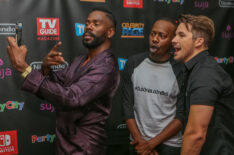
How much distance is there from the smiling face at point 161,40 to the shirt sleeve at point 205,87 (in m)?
0.65

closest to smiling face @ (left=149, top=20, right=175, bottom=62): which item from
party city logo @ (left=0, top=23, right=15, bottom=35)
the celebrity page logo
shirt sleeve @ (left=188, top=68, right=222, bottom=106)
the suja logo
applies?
shirt sleeve @ (left=188, top=68, right=222, bottom=106)

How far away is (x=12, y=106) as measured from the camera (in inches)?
99.2

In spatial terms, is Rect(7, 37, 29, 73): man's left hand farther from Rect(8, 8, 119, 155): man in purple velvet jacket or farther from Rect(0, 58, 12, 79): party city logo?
Rect(0, 58, 12, 79): party city logo

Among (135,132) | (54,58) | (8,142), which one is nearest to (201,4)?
(135,132)

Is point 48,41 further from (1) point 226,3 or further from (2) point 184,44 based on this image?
(1) point 226,3

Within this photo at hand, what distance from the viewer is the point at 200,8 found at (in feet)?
9.89

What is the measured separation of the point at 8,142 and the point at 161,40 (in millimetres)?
1841

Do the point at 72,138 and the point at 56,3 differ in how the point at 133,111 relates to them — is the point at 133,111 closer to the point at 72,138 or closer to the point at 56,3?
the point at 72,138

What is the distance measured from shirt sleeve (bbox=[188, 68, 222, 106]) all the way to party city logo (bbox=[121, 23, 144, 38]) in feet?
5.09

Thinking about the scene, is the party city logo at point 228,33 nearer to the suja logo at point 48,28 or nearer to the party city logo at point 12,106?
the suja logo at point 48,28

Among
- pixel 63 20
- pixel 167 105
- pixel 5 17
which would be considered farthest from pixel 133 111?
pixel 5 17

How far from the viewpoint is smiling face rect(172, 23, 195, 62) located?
61.3 inches

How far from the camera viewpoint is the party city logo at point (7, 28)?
241 cm

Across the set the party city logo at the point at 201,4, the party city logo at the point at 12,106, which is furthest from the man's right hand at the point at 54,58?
the party city logo at the point at 201,4
